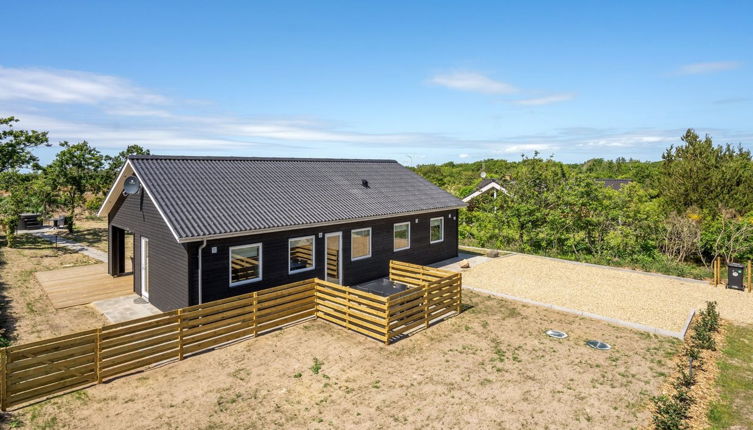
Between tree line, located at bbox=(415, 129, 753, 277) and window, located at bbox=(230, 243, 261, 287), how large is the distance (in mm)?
16621

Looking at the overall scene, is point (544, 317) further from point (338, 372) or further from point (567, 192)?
point (567, 192)

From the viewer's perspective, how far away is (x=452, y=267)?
2027 centimetres

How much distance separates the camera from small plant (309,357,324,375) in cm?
959

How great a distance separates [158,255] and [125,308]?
2102 mm

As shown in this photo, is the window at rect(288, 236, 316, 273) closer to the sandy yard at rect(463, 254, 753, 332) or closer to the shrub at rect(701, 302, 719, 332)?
the sandy yard at rect(463, 254, 753, 332)

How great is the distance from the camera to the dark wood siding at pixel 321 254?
Result: 12406mm

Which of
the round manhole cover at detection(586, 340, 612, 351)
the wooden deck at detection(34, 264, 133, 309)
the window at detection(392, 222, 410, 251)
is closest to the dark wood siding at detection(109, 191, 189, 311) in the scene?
the wooden deck at detection(34, 264, 133, 309)

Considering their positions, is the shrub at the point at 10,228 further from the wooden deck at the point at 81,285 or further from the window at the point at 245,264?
the window at the point at 245,264

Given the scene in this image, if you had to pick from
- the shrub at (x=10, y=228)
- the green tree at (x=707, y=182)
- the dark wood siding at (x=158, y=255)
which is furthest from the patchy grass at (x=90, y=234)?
the green tree at (x=707, y=182)

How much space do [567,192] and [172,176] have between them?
20.0 m

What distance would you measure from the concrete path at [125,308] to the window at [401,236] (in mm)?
9534

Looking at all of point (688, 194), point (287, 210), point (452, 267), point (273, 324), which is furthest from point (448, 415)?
point (688, 194)

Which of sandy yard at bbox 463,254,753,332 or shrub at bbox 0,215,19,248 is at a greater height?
shrub at bbox 0,215,19,248

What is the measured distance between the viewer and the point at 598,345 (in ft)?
36.8
